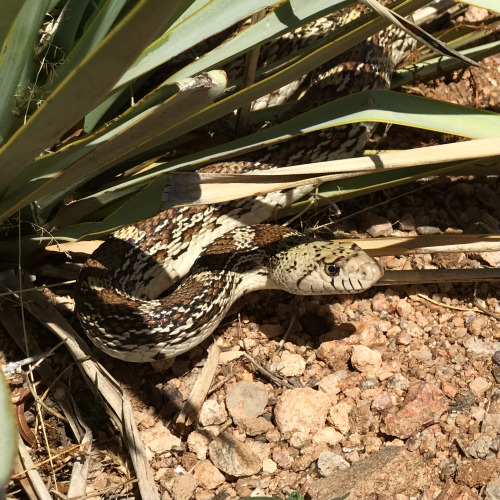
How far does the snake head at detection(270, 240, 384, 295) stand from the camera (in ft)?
11.7

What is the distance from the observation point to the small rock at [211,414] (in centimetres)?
331

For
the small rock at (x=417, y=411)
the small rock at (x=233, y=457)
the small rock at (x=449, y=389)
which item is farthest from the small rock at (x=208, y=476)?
the small rock at (x=449, y=389)

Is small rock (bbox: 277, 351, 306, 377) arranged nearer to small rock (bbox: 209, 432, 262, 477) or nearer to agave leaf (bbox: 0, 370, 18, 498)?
small rock (bbox: 209, 432, 262, 477)

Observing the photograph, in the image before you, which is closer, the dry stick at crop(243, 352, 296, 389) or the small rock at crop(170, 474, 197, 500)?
the small rock at crop(170, 474, 197, 500)

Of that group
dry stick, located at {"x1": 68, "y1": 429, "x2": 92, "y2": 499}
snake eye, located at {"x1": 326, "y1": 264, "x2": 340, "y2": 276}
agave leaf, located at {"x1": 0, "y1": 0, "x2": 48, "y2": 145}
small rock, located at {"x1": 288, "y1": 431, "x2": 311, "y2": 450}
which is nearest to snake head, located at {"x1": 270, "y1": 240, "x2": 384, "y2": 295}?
snake eye, located at {"x1": 326, "y1": 264, "x2": 340, "y2": 276}

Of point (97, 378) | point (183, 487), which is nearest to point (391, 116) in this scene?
point (97, 378)

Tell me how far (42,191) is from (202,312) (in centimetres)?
106

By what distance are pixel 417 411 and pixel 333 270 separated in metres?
0.85

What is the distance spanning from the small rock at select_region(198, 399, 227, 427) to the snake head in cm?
76

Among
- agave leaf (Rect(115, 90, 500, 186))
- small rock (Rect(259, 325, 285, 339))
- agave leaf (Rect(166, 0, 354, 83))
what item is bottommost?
small rock (Rect(259, 325, 285, 339))

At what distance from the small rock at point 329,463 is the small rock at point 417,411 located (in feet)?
0.85

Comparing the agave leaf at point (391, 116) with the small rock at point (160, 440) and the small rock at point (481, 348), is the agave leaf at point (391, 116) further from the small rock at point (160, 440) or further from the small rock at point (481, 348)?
the small rock at point (160, 440)

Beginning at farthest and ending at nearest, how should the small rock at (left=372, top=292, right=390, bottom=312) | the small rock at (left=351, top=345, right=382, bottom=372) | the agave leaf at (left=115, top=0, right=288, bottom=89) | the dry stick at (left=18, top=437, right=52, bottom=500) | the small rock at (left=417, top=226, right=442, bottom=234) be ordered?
1. the small rock at (left=417, top=226, right=442, bottom=234)
2. the small rock at (left=372, top=292, right=390, bottom=312)
3. the small rock at (left=351, top=345, right=382, bottom=372)
4. the dry stick at (left=18, top=437, right=52, bottom=500)
5. the agave leaf at (left=115, top=0, right=288, bottom=89)

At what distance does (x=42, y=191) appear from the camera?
2764 millimetres
